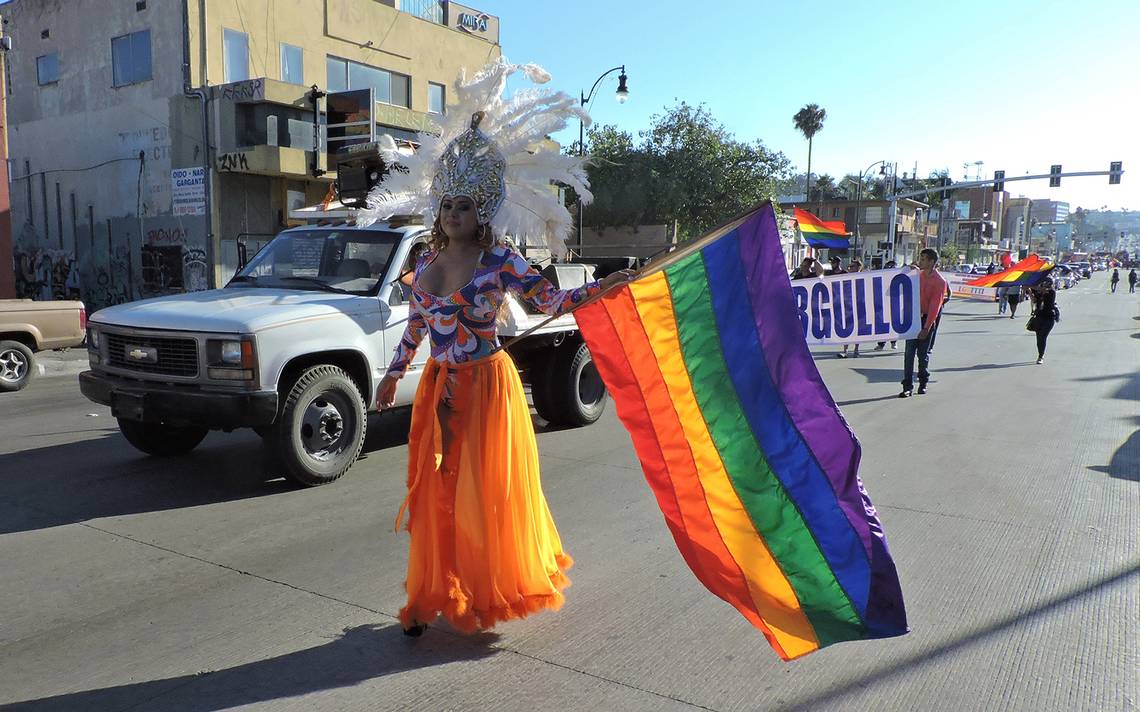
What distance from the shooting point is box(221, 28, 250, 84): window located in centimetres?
2114

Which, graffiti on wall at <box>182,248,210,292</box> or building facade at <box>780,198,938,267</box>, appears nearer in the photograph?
graffiti on wall at <box>182,248,210,292</box>

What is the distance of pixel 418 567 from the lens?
12.0ft

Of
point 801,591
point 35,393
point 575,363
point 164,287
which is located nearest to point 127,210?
point 164,287

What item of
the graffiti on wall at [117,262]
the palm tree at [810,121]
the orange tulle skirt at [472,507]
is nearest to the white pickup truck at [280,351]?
the orange tulle skirt at [472,507]

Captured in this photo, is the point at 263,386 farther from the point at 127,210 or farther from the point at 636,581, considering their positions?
the point at 127,210

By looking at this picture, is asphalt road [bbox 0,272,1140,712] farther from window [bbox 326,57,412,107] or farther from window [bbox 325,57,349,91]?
window [bbox 326,57,412,107]

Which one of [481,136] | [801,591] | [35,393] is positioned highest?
[481,136]

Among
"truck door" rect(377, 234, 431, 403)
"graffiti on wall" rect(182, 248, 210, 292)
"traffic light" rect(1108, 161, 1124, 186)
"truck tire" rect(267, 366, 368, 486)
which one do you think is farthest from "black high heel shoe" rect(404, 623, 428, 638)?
"traffic light" rect(1108, 161, 1124, 186)

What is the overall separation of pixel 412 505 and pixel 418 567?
10.8 inches

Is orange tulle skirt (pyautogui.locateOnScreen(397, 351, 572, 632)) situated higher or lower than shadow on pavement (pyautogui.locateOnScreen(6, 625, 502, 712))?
higher

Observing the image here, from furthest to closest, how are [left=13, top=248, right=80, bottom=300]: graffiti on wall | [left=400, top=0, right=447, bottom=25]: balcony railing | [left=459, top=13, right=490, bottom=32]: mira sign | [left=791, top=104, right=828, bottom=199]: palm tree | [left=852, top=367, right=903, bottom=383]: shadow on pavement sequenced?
1. [left=791, top=104, right=828, bottom=199]: palm tree
2. [left=459, top=13, right=490, bottom=32]: mira sign
3. [left=400, top=0, right=447, bottom=25]: balcony railing
4. [left=13, top=248, right=80, bottom=300]: graffiti on wall
5. [left=852, top=367, right=903, bottom=383]: shadow on pavement

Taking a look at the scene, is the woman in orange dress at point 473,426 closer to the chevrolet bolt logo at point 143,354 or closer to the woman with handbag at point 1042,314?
the chevrolet bolt logo at point 143,354

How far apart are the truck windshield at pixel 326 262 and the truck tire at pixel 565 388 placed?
2256 millimetres

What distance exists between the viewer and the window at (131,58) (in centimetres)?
2158
